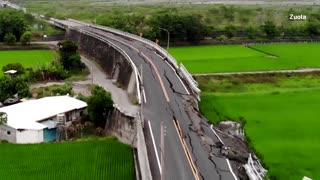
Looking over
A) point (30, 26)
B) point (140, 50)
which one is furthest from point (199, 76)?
point (30, 26)

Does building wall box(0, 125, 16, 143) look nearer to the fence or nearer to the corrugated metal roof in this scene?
the corrugated metal roof

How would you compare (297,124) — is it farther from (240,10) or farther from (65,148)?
(240,10)

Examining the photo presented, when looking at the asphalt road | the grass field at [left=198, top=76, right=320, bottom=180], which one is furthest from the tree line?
the asphalt road

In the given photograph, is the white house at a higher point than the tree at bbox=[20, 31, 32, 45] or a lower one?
lower

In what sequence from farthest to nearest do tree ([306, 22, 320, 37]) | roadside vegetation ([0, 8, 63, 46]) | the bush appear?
tree ([306, 22, 320, 37]), roadside vegetation ([0, 8, 63, 46]), the bush

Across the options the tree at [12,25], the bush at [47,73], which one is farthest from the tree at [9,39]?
the bush at [47,73]

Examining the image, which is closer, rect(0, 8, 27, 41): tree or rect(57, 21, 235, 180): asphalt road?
rect(57, 21, 235, 180): asphalt road

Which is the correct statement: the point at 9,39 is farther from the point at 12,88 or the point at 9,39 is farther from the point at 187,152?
the point at 187,152

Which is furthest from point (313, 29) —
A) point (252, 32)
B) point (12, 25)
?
point (12, 25)

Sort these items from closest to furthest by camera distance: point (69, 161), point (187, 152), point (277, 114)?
point (187, 152)
point (69, 161)
point (277, 114)
